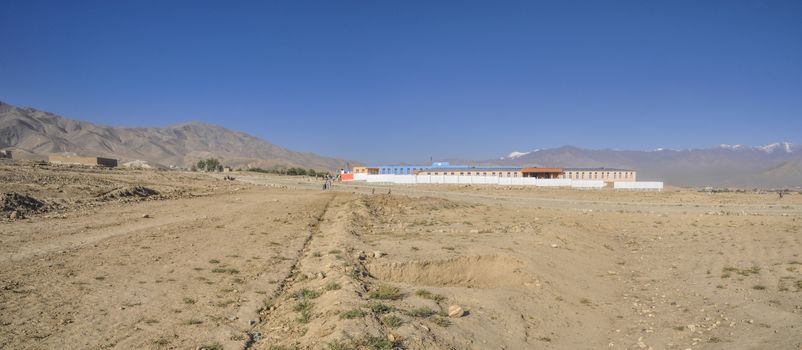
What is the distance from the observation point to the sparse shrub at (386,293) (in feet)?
36.1

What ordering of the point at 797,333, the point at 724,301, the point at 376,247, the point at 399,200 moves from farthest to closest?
1. the point at 399,200
2. the point at 376,247
3. the point at 724,301
4. the point at 797,333

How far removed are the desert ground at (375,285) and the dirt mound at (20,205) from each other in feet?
0.40

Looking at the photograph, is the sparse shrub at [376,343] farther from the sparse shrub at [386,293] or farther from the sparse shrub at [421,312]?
the sparse shrub at [386,293]

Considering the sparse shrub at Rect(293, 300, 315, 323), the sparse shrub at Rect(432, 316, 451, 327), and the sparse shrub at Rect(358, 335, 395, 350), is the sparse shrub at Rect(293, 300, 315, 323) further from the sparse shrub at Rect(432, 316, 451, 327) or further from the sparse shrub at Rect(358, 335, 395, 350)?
the sparse shrub at Rect(432, 316, 451, 327)

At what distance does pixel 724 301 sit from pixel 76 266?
17.3 m

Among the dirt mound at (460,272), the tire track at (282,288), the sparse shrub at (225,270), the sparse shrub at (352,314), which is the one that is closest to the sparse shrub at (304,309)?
the tire track at (282,288)

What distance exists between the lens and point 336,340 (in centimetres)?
784

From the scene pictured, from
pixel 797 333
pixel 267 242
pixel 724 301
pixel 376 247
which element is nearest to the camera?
pixel 797 333

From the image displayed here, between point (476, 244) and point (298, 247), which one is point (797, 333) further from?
point (298, 247)

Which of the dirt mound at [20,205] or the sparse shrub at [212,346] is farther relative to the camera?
the dirt mound at [20,205]

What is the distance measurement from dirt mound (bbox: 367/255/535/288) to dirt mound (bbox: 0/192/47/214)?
18.5 m

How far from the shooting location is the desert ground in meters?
8.96

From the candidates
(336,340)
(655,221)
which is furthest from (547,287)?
(655,221)

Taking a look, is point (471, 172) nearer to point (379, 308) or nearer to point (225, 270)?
point (225, 270)
